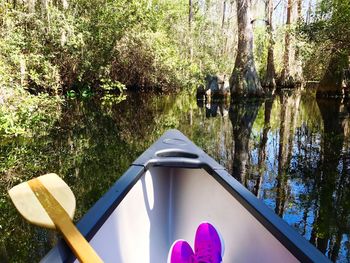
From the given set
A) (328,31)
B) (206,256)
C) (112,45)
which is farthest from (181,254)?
(112,45)

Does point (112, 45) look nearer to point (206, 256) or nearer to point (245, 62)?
point (245, 62)

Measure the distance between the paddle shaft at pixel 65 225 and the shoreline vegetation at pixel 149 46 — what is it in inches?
302

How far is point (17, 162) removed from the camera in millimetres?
4363

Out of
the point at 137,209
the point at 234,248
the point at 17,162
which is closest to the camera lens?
the point at 234,248

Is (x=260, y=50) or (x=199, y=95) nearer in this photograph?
(x=199, y=95)

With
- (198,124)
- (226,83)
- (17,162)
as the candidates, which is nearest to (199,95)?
(226,83)

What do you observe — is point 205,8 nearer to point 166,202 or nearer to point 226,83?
point 226,83

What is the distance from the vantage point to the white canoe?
1258 millimetres

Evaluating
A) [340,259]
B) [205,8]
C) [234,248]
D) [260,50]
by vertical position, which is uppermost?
[205,8]

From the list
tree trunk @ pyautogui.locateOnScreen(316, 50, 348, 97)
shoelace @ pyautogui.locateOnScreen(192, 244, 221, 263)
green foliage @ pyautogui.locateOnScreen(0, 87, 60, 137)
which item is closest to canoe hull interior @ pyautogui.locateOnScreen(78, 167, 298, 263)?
shoelace @ pyautogui.locateOnScreen(192, 244, 221, 263)

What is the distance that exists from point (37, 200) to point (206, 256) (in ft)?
2.69

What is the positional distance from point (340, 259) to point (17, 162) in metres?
3.94

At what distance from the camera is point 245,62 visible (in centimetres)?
1328

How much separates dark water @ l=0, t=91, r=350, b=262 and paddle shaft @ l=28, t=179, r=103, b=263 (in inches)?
39.6
